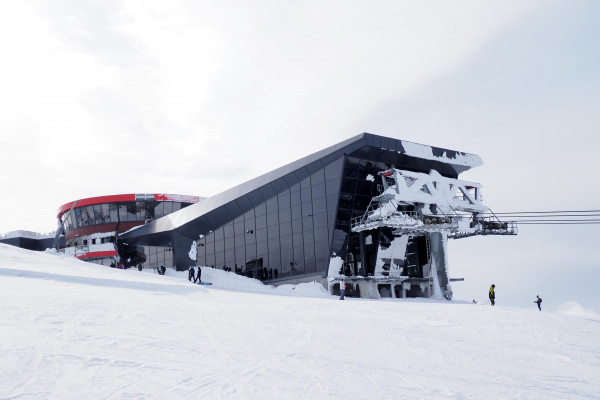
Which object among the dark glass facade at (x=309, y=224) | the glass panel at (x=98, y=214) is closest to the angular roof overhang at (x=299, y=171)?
the dark glass facade at (x=309, y=224)

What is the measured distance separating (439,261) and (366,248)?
21.6 feet

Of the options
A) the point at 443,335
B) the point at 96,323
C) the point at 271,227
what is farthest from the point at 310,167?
the point at 96,323

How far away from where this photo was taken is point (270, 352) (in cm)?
1038

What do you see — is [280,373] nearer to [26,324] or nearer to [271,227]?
[26,324]

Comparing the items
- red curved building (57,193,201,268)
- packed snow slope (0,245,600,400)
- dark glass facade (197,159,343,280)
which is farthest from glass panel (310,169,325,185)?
red curved building (57,193,201,268)

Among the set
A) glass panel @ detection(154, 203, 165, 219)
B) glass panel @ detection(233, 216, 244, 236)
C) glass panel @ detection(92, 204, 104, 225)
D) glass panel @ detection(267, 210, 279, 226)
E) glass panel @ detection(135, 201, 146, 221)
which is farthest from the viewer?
glass panel @ detection(154, 203, 165, 219)

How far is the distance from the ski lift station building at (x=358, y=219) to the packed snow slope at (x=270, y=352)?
16843 millimetres

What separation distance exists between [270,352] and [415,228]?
24.9 m

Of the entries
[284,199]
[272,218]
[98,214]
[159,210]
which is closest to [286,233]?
[272,218]

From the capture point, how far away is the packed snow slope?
A: 7.79 m

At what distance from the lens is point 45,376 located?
751cm

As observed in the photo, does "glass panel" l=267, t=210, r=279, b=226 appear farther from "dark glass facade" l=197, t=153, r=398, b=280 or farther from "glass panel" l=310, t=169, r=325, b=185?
"glass panel" l=310, t=169, r=325, b=185

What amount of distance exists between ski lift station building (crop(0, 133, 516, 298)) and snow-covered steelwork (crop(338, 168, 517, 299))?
81mm

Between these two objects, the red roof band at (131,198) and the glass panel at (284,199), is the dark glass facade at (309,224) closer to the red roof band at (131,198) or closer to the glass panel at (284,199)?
the glass panel at (284,199)
